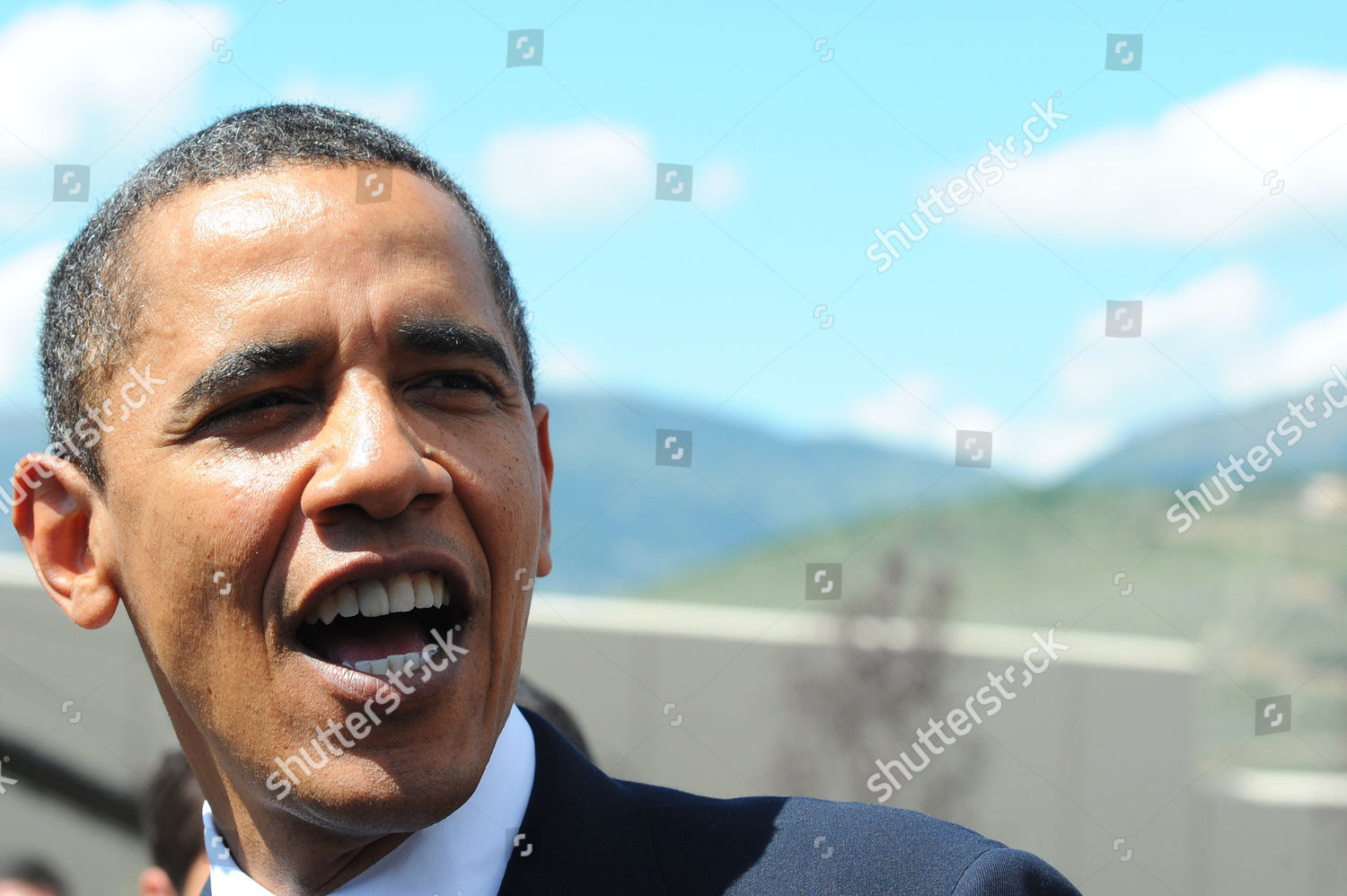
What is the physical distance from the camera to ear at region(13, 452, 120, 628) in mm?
2061

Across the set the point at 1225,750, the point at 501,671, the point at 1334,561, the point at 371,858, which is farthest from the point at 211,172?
the point at 1334,561

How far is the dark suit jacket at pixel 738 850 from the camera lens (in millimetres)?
1846

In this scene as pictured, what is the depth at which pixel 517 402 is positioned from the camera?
6.57 ft

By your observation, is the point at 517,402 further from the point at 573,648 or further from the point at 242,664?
the point at 573,648

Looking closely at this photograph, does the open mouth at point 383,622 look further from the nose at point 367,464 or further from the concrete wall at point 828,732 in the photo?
the concrete wall at point 828,732

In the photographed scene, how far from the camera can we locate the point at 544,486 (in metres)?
2.28

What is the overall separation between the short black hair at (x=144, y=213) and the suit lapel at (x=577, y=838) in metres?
0.68

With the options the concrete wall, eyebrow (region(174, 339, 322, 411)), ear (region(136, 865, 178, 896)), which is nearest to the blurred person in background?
eyebrow (region(174, 339, 322, 411))

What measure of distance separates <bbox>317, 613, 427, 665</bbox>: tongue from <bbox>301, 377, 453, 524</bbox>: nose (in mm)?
229

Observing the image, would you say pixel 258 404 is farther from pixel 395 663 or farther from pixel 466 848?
pixel 466 848

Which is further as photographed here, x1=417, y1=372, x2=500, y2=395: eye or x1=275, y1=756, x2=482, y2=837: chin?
x1=417, y1=372, x2=500, y2=395: eye

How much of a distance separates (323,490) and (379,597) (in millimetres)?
171

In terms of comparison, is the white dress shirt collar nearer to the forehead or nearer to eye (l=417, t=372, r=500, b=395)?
eye (l=417, t=372, r=500, b=395)

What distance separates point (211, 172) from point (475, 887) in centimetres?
Answer: 118
